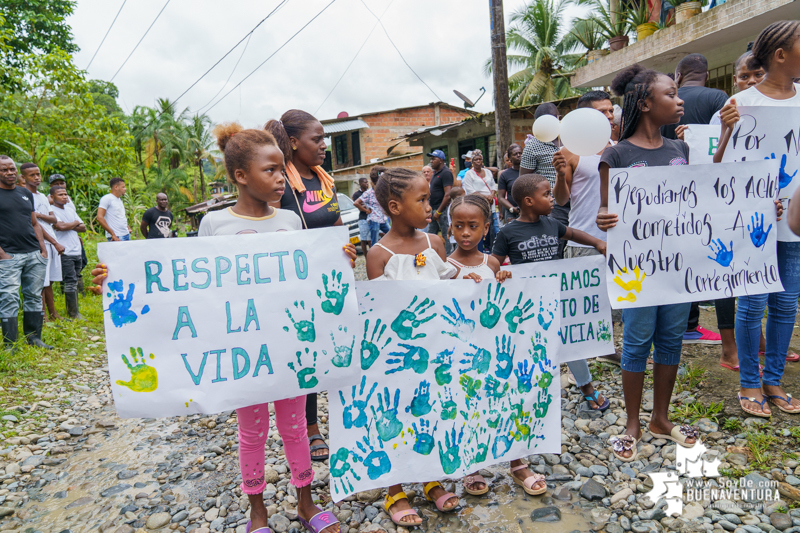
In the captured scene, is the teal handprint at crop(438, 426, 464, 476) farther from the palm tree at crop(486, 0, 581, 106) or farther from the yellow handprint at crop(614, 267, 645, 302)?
the palm tree at crop(486, 0, 581, 106)

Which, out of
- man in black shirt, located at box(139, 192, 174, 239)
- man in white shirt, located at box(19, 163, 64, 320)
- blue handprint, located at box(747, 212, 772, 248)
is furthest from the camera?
man in black shirt, located at box(139, 192, 174, 239)

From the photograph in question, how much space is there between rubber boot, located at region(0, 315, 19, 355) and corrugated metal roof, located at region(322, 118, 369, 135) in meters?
20.7

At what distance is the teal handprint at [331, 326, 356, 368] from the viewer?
7.47 feet

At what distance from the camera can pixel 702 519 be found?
7.59 feet

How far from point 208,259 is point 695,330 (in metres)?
4.13

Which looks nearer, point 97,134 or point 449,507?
point 449,507

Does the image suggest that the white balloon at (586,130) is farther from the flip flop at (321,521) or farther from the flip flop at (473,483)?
the flip flop at (321,521)

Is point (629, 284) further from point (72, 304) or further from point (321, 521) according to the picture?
point (72, 304)

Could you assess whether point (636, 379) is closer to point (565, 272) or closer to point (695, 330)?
point (565, 272)

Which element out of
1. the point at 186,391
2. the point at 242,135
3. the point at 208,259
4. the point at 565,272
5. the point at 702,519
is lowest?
the point at 702,519

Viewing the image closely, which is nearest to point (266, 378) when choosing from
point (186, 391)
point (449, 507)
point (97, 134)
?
point (186, 391)

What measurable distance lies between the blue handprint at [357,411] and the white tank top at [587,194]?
6.90 feet

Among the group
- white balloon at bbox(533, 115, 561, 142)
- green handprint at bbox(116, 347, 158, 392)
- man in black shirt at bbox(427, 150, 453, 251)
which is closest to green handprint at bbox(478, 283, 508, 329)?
green handprint at bbox(116, 347, 158, 392)

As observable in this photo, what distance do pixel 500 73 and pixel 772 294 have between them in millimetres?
6144
